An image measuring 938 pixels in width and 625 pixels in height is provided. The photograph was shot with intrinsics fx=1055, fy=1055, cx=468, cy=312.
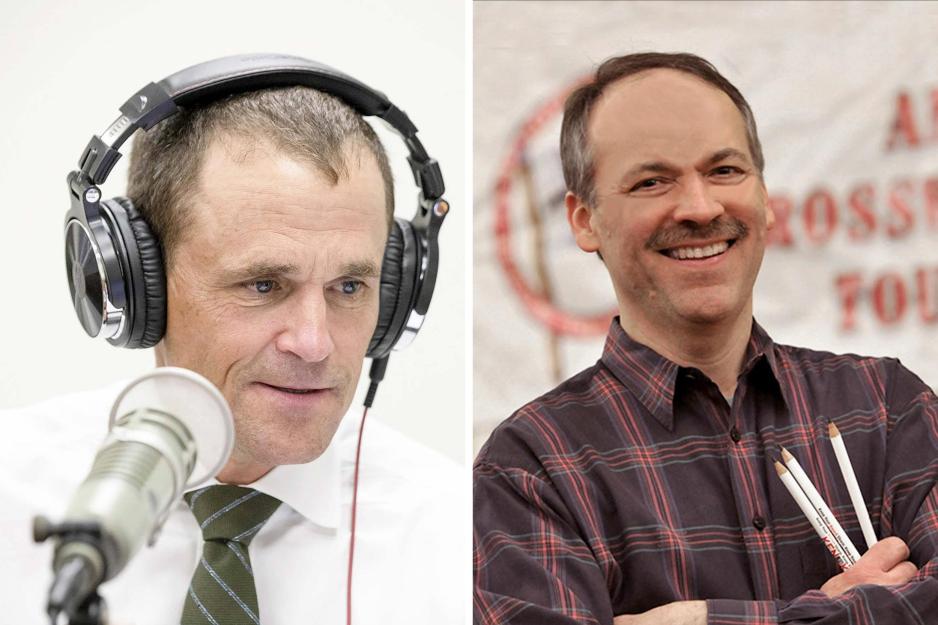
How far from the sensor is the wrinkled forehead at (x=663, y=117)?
4.14 feet

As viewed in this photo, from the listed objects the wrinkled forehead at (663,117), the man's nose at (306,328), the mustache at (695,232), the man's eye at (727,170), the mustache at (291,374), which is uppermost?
the wrinkled forehead at (663,117)

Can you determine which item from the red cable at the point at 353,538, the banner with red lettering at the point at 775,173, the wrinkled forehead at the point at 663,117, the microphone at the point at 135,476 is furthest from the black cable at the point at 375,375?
the microphone at the point at 135,476

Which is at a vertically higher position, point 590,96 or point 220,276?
point 590,96

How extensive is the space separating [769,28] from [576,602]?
774 mm

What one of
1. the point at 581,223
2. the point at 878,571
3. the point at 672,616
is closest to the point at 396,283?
the point at 581,223

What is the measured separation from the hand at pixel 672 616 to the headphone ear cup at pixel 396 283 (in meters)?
0.42

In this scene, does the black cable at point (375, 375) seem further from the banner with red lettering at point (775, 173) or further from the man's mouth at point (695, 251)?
the man's mouth at point (695, 251)

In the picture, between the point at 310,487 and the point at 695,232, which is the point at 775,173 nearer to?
the point at 695,232

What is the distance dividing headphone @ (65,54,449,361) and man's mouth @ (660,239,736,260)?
33 centimetres

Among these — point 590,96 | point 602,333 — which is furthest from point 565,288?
point 590,96

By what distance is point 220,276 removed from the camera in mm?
1131

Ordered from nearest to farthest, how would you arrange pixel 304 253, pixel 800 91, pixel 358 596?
1. pixel 304 253
2. pixel 358 596
3. pixel 800 91

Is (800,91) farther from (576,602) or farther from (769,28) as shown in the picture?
(576,602)

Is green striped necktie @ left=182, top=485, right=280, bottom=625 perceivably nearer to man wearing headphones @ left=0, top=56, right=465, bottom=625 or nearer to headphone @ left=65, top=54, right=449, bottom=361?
man wearing headphones @ left=0, top=56, right=465, bottom=625
